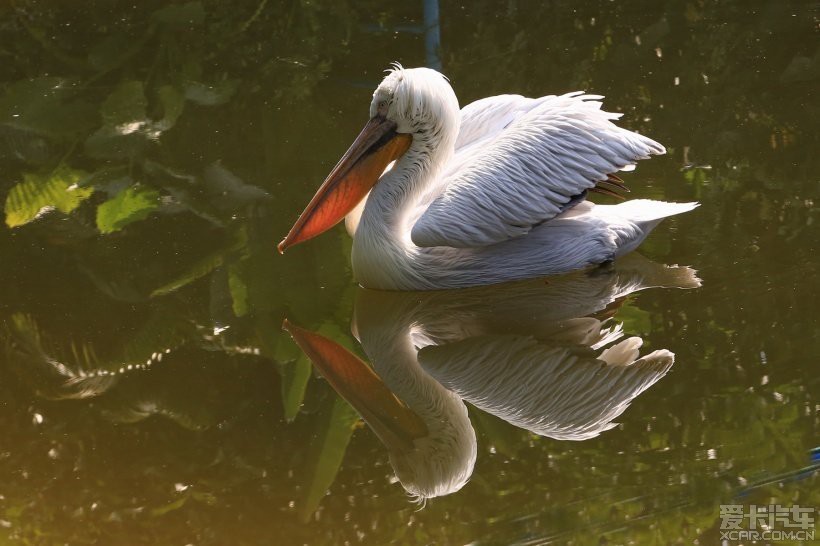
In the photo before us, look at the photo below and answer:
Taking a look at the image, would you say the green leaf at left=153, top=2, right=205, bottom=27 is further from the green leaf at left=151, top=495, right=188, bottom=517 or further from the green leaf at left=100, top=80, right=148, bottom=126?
the green leaf at left=151, top=495, right=188, bottom=517

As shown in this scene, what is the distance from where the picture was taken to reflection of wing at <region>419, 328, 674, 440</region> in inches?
156

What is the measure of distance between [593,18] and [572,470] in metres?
4.90

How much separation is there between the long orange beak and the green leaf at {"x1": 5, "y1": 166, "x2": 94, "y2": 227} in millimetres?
1646

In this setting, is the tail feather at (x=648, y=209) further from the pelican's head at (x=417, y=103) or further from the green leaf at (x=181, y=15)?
the green leaf at (x=181, y=15)


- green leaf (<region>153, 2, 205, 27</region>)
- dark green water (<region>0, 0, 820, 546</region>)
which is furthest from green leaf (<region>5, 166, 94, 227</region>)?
green leaf (<region>153, 2, 205, 27</region>)

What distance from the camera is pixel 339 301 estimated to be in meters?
4.96

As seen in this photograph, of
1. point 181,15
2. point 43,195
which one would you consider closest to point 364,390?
point 43,195

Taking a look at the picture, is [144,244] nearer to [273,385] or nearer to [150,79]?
[273,385]

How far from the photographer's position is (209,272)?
206 inches

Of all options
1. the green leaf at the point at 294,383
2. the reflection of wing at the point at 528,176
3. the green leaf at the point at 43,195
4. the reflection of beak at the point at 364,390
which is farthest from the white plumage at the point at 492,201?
the green leaf at the point at 43,195

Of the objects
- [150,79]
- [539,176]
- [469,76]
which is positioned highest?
[539,176]

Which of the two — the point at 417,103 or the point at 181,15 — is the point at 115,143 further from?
the point at 417,103

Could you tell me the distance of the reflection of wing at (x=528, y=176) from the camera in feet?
15.3

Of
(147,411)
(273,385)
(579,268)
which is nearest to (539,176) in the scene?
(579,268)
